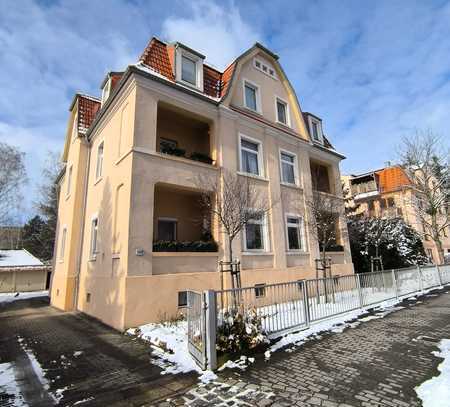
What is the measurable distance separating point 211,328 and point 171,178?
21.7 ft

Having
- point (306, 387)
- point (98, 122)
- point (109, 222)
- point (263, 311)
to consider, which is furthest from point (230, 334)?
point (98, 122)

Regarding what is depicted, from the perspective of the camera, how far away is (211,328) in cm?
546

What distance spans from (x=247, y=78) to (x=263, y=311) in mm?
12649

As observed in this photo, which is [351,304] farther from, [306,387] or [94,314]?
[94,314]

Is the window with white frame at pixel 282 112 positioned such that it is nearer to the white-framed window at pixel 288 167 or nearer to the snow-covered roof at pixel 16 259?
the white-framed window at pixel 288 167

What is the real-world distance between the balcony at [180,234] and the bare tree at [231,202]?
826 millimetres

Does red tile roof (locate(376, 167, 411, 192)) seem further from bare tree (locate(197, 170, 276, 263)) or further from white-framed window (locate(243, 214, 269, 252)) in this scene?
bare tree (locate(197, 170, 276, 263))

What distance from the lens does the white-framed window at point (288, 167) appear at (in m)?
15.6

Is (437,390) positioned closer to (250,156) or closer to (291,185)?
(250,156)

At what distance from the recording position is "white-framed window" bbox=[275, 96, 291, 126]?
1664 centimetres

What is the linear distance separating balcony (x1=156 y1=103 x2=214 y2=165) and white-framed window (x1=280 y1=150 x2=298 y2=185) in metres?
4.46

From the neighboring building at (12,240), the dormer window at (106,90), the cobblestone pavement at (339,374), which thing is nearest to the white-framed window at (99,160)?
the dormer window at (106,90)

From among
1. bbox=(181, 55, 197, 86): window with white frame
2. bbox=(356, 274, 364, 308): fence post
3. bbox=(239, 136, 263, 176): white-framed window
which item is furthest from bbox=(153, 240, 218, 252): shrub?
bbox=(181, 55, 197, 86): window with white frame

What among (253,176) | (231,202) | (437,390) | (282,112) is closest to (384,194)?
(282,112)
